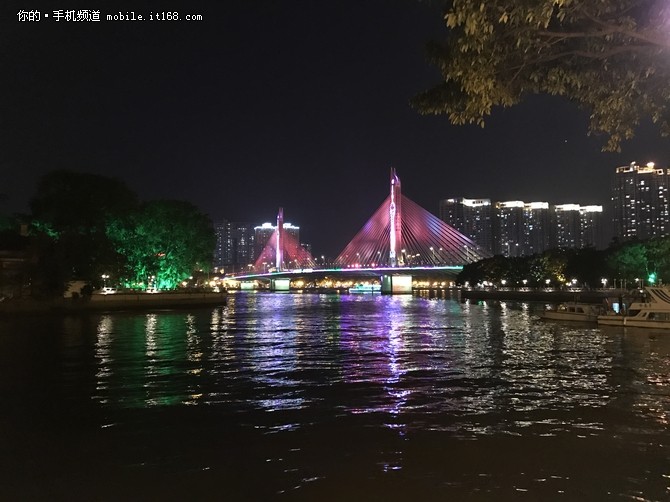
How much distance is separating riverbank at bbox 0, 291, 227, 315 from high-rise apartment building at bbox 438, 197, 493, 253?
110314 mm

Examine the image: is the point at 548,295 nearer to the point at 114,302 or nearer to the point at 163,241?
the point at 163,241

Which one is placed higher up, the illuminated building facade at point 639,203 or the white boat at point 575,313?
the illuminated building facade at point 639,203

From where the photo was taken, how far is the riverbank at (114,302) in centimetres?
4367

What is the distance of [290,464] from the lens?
736cm

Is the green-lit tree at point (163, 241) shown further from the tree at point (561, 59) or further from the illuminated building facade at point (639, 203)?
the illuminated building facade at point (639, 203)

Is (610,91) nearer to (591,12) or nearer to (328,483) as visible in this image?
(591,12)

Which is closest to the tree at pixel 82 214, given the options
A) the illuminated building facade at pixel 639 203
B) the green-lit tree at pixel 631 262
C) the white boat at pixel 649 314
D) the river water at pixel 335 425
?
the river water at pixel 335 425

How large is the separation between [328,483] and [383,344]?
52.9ft

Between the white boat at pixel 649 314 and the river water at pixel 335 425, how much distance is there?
12.5 m

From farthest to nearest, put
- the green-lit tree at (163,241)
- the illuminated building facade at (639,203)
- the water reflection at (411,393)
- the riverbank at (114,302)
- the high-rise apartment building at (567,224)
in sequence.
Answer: the high-rise apartment building at (567,224), the illuminated building facade at (639,203), the green-lit tree at (163,241), the riverbank at (114,302), the water reflection at (411,393)

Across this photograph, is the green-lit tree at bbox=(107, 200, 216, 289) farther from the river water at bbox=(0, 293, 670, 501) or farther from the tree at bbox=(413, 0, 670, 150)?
the tree at bbox=(413, 0, 670, 150)


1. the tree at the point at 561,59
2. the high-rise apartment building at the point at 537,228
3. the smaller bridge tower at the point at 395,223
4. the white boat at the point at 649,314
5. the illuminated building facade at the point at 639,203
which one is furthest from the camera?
the high-rise apartment building at the point at 537,228

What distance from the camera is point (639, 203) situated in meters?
118

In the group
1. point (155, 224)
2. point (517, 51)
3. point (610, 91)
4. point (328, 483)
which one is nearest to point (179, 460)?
point (328, 483)
